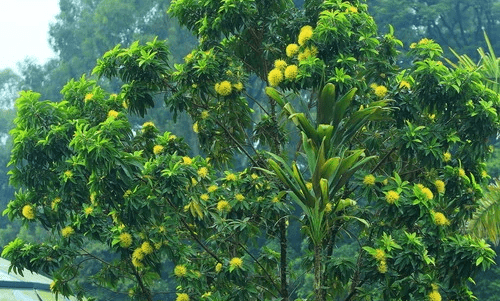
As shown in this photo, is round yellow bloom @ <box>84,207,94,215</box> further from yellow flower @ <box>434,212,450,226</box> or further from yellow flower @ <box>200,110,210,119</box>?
yellow flower @ <box>434,212,450,226</box>

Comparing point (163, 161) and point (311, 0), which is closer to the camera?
point (163, 161)

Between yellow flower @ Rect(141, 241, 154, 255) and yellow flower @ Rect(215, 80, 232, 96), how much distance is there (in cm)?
161

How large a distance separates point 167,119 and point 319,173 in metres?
23.3

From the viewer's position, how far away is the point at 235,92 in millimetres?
9734

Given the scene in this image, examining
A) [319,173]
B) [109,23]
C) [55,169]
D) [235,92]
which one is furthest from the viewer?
[109,23]

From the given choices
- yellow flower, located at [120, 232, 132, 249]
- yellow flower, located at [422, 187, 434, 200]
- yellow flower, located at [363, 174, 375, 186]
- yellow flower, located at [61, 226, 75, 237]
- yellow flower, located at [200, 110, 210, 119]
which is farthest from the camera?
yellow flower, located at [200, 110, 210, 119]

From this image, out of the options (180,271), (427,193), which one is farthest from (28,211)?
(427,193)

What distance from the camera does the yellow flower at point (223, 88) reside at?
Answer: 954 centimetres

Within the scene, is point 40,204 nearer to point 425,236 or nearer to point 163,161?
point 163,161

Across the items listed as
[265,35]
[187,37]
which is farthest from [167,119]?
[265,35]

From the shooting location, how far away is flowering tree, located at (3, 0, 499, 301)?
869cm

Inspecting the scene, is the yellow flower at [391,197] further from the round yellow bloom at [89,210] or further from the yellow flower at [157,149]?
the round yellow bloom at [89,210]

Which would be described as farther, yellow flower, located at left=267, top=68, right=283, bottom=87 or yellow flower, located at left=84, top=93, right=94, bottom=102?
yellow flower, located at left=84, top=93, right=94, bottom=102

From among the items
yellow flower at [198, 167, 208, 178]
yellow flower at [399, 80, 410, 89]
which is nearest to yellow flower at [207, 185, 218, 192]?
yellow flower at [198, 167, 208, 178]
